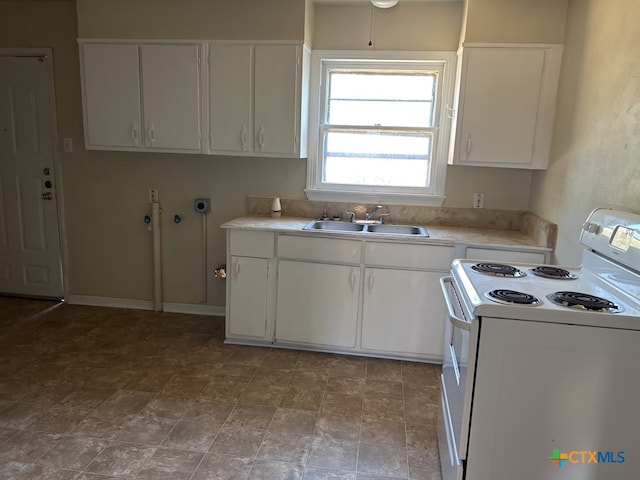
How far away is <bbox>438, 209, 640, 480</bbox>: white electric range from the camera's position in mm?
1261

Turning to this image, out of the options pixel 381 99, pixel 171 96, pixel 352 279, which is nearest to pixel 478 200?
pixel 381 99

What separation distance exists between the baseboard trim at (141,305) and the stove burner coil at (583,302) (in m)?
2.78

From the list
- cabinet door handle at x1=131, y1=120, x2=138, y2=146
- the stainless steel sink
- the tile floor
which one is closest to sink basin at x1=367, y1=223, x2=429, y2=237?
the stainless steel sink

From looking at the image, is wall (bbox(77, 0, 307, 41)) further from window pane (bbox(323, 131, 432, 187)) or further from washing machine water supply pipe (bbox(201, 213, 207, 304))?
washing machine water supply pipe (bbox(201, 213, 207, 304))

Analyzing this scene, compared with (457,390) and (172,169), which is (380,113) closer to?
(172,169)

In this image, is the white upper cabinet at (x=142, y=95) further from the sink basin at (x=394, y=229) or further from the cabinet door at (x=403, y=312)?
the cabinet door at (x=403, y=312)

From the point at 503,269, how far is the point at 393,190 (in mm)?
1620

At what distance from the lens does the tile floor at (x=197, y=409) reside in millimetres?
1921

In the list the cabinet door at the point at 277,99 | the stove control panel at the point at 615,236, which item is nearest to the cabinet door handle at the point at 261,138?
the cabinet door at the point at 277,99

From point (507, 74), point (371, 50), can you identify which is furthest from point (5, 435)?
point (507, 74)

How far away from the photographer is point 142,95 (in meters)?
3.15

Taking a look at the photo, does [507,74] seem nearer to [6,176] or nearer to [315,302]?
[315,302]

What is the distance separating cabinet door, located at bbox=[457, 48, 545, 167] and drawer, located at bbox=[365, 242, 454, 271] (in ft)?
2.22

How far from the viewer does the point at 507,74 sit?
9.09ft
